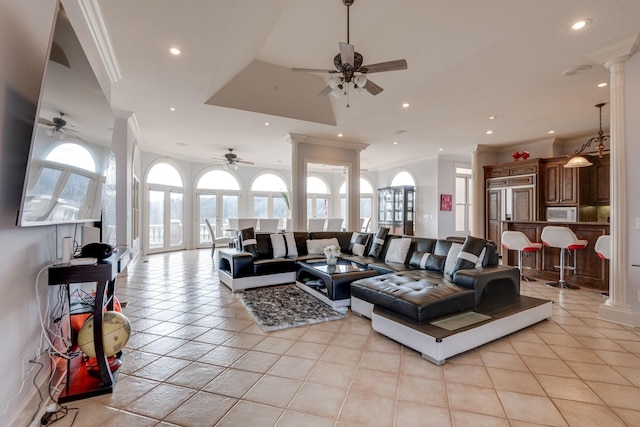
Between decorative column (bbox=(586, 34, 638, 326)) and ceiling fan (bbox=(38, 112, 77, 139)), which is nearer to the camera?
ceiling fan (bbox=(38, 112, 77, 139))

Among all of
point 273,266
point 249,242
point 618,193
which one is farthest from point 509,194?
point 249,242

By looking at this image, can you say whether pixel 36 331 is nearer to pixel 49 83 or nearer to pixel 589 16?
pixel 49 83

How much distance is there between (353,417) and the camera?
1702 millimetres

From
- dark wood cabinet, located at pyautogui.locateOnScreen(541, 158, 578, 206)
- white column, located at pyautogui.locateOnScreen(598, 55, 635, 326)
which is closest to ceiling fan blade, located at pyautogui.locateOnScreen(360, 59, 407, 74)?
white column, located at pyautogui.locateOnScreen(598, 55, 635, 326)

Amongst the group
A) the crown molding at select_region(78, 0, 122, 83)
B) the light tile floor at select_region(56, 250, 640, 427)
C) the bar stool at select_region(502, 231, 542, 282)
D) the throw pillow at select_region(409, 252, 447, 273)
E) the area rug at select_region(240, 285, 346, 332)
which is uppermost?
the crown molding at select_region(78, 0, 122, 83)

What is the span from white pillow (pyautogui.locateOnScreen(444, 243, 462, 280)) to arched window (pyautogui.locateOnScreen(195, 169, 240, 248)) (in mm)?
7196

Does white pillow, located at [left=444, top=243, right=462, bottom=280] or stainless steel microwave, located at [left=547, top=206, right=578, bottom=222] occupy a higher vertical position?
stainless steel microwave, located at [left=547, top=206, right=578, bottom=222]

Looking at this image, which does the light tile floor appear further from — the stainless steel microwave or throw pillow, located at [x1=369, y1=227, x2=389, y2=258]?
the stainless steel microwave

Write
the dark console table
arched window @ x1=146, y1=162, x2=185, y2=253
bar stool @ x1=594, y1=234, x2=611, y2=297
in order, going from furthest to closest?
arched window @ x1=146, y1=162, x2=185, y2=253 < bar stool @ x1=594, y1=234, x2=611, y2=297 < the dark console table

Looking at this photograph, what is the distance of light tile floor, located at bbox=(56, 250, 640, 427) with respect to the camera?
171 cm

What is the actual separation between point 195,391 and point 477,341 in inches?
90.2

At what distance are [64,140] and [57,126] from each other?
109mm

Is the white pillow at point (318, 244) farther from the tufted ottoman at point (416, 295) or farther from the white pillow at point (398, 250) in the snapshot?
Answer: the tufted ottoman at point (416, 295)

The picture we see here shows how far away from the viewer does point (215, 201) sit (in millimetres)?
9656
